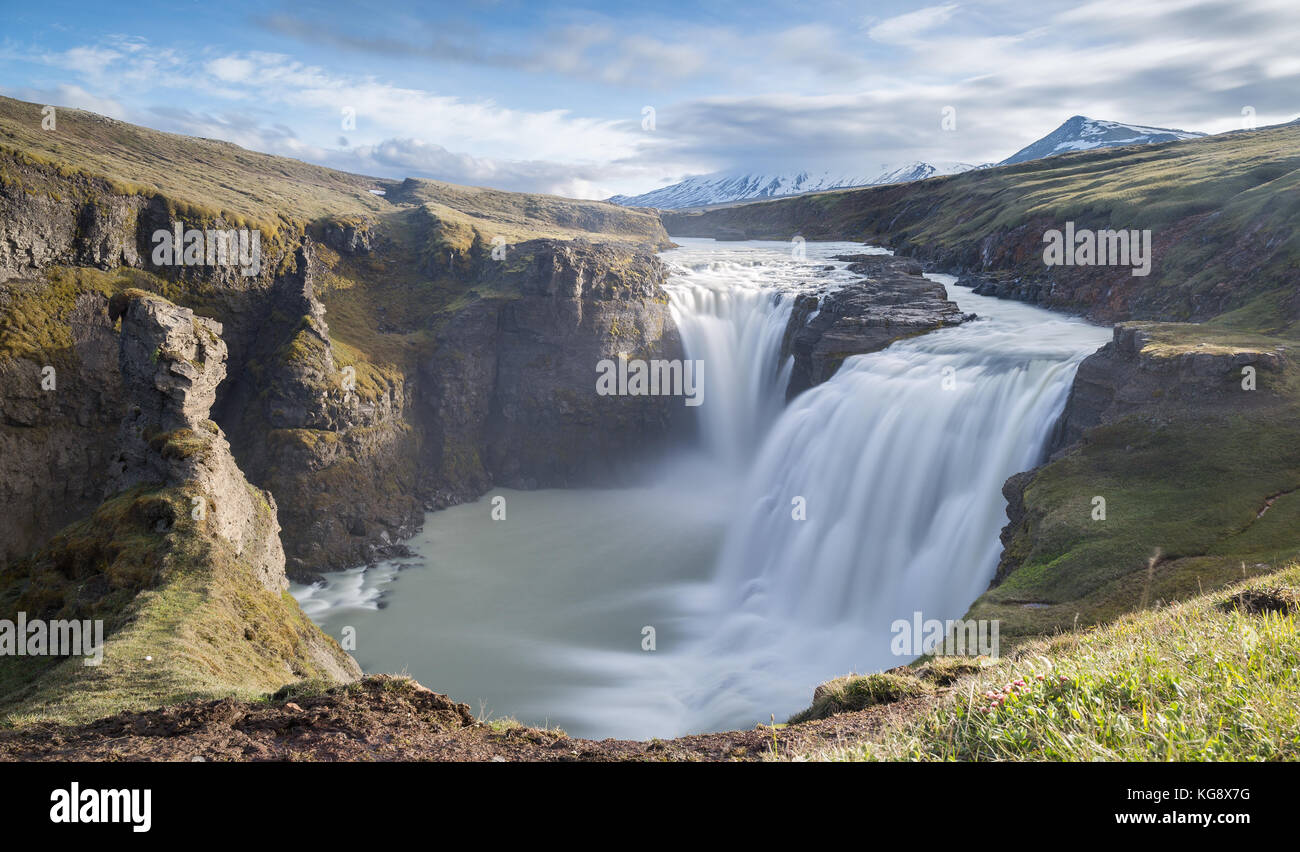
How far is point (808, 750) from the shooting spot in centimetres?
625

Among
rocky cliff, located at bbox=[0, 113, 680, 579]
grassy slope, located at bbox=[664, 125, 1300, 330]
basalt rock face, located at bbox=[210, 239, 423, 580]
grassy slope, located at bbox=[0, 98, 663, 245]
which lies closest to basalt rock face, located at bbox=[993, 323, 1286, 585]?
grassy slope, located at bbox=[664, 125, 1300, 330]

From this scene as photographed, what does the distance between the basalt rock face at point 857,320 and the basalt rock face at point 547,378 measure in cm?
1300

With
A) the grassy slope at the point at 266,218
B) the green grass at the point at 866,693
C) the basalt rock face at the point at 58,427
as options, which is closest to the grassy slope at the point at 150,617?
the green grass at the point at 866,693

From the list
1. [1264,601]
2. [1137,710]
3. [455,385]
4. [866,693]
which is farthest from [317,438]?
[1137,710]

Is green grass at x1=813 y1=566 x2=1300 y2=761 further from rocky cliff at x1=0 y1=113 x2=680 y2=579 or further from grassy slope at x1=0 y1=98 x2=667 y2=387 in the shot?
grassy slope at x1=0 y1=98 x2=667 y2=387

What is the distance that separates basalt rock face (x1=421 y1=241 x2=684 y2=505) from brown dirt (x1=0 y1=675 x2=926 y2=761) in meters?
43.9

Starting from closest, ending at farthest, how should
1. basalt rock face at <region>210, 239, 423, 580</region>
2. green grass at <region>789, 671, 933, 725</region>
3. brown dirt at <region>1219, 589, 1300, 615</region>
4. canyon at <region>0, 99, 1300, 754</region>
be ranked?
brown dirt at <region>1219, 589, 1300, 615</region>, green grass at <region>789, 671, 933, 725</region>, canyon at <region>0, 99, 1300, 754</region>, basalt rock face at <region>210, 239, 423, 580</region>

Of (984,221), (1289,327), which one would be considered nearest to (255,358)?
(1289,327)

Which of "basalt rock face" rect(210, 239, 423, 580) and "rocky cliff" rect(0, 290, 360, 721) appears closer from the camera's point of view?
"rocky cliff" rect(0, 290, 360, 721)

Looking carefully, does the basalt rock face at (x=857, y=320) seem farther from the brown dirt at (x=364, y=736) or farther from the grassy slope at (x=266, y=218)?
the brown dirt at (x=364, y=736)

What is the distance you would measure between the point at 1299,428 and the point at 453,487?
152ft

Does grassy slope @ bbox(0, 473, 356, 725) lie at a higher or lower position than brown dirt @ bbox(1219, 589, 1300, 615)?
lower

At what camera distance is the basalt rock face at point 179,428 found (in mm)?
20859

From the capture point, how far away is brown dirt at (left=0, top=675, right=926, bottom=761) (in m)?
7.42
